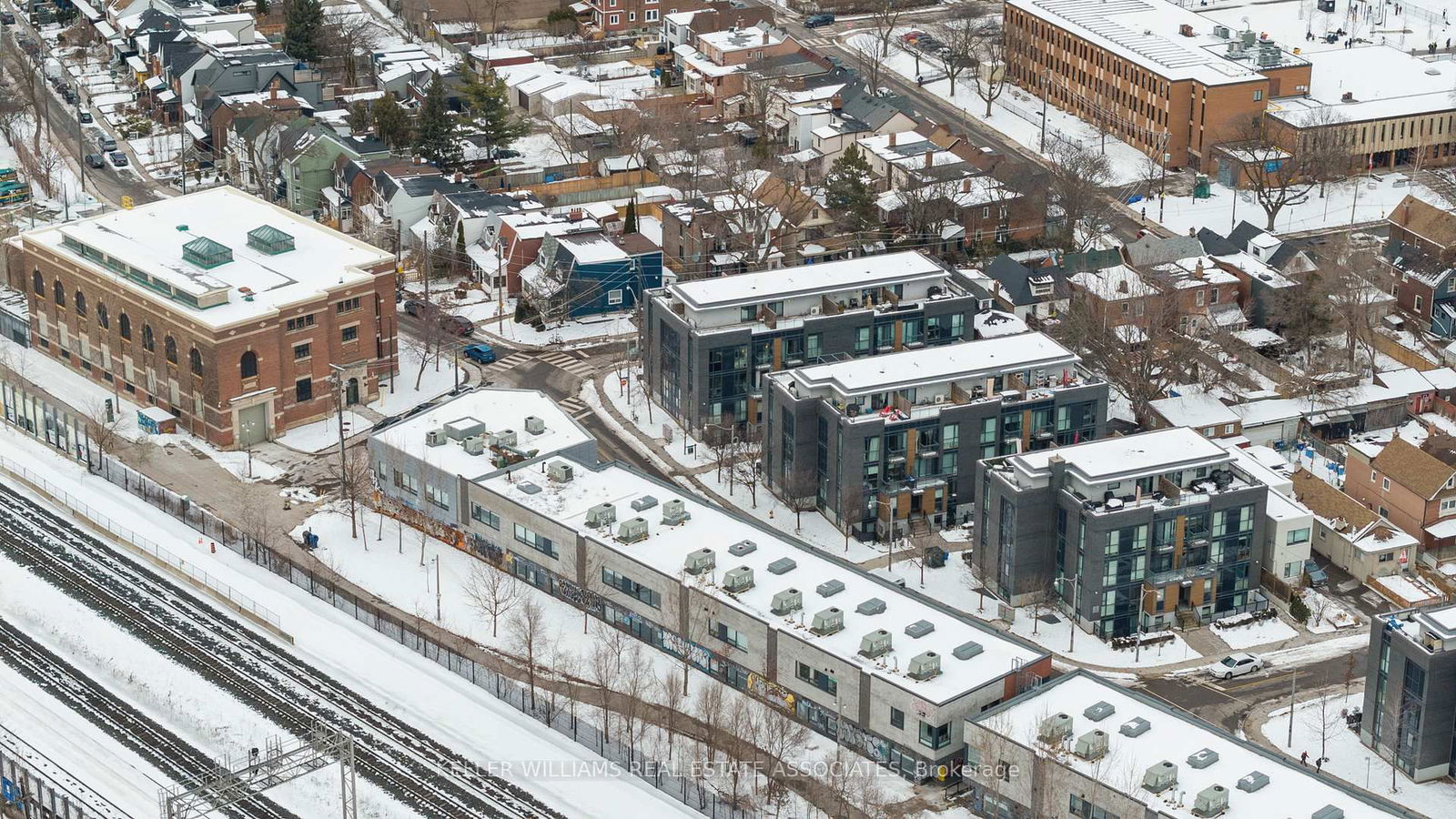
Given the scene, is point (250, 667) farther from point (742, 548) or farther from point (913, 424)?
point (913, 424)

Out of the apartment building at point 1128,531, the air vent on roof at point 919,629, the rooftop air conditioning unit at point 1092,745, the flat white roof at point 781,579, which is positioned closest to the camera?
the rooftop air conditioning unit at point 1092,745

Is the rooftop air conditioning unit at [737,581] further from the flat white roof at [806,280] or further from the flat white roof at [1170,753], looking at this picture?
the flat white roof at [806,280]

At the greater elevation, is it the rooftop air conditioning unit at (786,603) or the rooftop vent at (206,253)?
the rooftop vent at (206,253)

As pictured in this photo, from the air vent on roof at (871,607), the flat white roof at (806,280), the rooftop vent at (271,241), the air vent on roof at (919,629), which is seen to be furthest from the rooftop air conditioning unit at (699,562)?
the rooftop vent at (271,241)

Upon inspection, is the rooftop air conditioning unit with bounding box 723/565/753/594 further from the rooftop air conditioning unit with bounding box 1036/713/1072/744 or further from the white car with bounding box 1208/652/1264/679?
the white car with bounding box 1208/652/1264/679

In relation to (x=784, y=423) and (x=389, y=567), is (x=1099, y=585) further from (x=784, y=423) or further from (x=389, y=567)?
(x=389, y=567)

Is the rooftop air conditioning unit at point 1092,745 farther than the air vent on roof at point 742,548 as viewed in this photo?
No

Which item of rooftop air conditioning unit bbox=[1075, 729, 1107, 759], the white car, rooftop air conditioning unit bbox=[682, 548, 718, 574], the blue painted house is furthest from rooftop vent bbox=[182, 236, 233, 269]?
rooftop air conditioning unit bbox=[1075, 729, 1107, 759]
